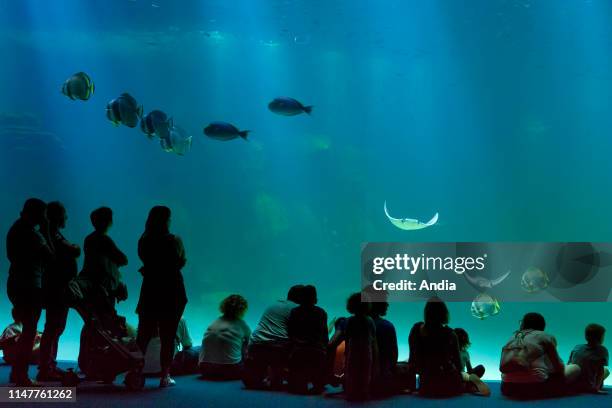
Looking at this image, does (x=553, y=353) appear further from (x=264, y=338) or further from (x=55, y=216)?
(x=55, y=216)

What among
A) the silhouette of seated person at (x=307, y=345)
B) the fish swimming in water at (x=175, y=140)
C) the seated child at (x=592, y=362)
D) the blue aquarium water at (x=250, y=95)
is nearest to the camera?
the silhouette of seated person at (x=307, y=345)

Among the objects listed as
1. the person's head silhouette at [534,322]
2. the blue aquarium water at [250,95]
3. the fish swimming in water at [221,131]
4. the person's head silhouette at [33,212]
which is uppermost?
the blue aquarium water at [250,95]

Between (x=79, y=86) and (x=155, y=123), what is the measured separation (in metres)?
1.16

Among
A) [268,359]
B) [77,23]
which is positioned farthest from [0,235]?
[268,359]

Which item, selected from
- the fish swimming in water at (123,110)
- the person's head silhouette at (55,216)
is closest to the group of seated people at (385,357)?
the person's head silhouette at (55,216)

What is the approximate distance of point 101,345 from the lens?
4113 millimetres

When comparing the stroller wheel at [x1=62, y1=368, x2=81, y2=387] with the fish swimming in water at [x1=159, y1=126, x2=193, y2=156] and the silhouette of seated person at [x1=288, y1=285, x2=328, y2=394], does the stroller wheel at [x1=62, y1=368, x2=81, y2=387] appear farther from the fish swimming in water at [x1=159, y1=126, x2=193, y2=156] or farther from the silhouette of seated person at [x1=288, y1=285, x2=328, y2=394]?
the fish swimming in water at [x1=159, y1=126, x2=193, y2=156]

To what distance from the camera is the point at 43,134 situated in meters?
24.1

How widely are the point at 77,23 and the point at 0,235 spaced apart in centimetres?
1233

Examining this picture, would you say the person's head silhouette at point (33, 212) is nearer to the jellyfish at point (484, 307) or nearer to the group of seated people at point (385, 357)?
the group of seated people at point (385, 357)

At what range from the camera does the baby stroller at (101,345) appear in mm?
4055

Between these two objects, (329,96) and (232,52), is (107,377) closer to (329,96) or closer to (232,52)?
(232,52)

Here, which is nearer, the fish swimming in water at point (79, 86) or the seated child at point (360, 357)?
the seated child at point (360, 357)

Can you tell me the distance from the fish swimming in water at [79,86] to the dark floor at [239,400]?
3.88 meters
